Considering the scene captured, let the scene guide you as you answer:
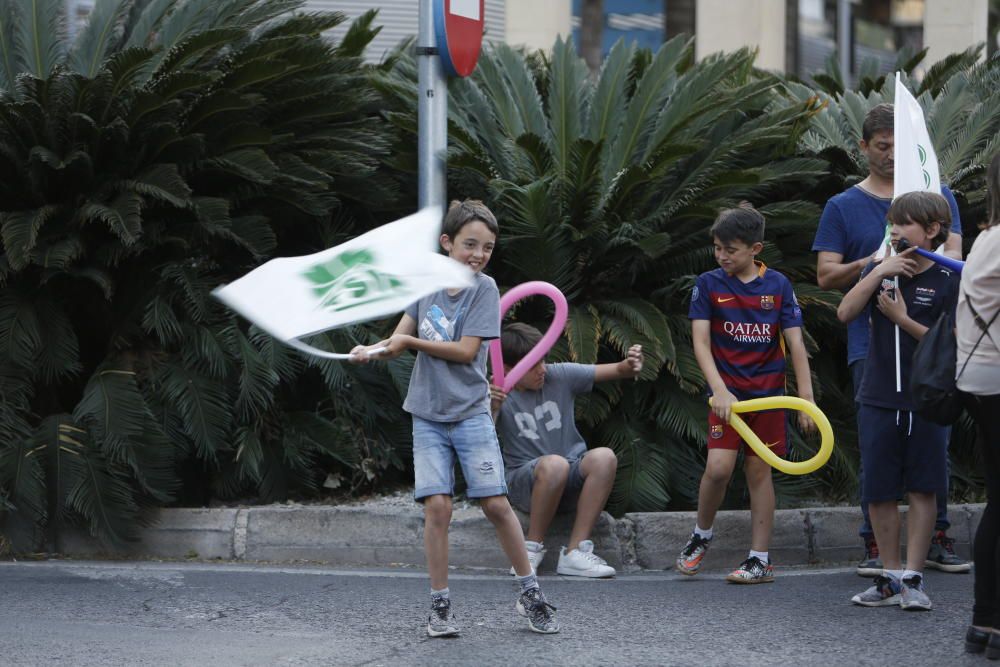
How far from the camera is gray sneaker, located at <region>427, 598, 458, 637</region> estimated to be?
17.2 ft

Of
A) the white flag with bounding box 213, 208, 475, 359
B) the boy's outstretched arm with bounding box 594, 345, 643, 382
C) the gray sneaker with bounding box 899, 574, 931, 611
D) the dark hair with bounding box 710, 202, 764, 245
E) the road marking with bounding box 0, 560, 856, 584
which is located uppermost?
the dark hair with bounding box 710, 202, 764, 245

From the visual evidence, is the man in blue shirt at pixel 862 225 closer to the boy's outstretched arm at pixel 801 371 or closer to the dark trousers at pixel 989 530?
the boy's outstretched arm at pixel 801 371

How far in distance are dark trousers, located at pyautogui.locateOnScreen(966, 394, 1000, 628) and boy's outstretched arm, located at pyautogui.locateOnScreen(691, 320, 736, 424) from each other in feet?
4.30

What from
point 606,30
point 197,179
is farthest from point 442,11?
point 606,30

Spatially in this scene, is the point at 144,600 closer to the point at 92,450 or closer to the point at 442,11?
the point at 92,450

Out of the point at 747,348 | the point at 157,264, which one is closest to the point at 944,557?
the point at 747,348

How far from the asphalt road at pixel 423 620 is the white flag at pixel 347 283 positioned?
3.51 ft

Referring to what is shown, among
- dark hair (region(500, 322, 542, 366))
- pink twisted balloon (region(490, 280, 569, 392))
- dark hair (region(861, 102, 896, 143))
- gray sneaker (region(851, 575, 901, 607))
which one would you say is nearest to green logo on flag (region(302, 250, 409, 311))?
pink twisted balloon (region(490, 280, 569, 392))

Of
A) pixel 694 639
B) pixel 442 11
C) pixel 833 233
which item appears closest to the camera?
pixel 694 639

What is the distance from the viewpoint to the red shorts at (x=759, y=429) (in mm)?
6312

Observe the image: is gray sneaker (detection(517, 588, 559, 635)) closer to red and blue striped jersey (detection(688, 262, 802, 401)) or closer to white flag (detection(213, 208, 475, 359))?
white flag (detection(213, 208, 475, 359))

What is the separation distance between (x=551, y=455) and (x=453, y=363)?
1284 millimetres

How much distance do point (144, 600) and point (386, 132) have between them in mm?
3704

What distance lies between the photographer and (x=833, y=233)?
627cm
